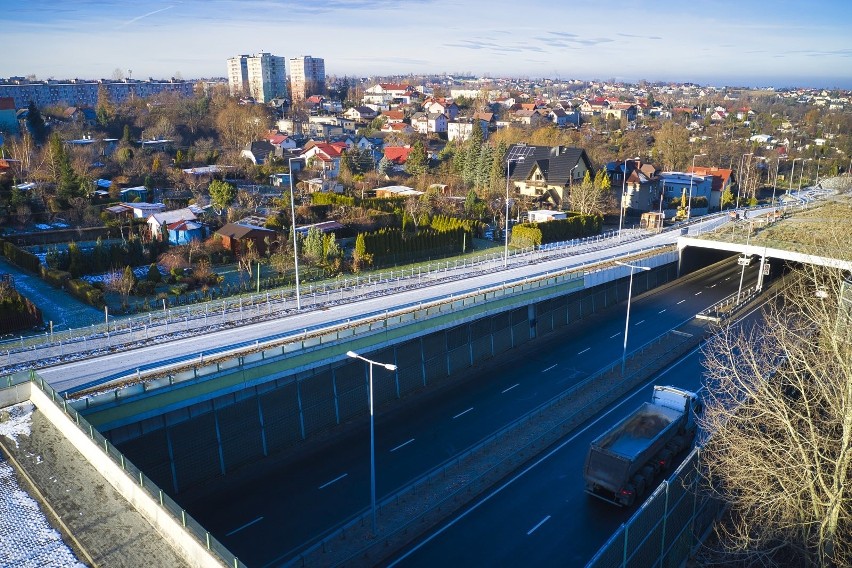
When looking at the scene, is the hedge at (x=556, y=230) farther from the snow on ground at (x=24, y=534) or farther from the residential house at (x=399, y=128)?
the residential house at (x=399, y=128)

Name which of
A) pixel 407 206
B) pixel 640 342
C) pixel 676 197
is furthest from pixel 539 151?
pixel 640 342

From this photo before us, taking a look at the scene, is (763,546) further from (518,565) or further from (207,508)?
(207,508)

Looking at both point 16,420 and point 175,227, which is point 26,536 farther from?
point 175,227

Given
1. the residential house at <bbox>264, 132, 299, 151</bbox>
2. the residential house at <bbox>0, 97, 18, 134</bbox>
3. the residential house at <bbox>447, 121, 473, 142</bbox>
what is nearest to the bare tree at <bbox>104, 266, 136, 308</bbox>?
the residential house at <bbox>264, 132, 299, 151</bbox>

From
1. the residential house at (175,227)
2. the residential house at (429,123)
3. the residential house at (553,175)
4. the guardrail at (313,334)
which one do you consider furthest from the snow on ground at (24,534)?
the residential house at (429,123)

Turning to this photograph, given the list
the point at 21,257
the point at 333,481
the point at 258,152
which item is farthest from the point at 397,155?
the point at 333,481

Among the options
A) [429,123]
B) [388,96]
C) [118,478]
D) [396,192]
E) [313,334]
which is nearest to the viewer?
[118,478]

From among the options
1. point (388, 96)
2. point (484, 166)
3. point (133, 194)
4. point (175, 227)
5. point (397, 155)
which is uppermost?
point (388, 96)
